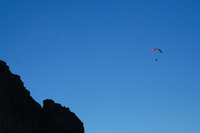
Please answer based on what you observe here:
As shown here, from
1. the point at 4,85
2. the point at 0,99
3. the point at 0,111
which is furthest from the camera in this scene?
the point at 4,85

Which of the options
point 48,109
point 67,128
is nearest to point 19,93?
point 48,109

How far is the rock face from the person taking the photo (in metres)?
40.1

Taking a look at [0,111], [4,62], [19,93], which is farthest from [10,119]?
[4,62]

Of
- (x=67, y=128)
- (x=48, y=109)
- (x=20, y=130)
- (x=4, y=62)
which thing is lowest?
(x=20, y=130)

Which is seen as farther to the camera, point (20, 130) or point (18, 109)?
point (18, 109)

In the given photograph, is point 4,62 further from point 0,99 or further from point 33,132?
point 33,132

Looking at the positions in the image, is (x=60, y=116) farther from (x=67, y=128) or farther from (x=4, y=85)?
(x=4, y=85)

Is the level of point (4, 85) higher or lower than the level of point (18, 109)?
higher

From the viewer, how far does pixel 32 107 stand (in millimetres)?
47031

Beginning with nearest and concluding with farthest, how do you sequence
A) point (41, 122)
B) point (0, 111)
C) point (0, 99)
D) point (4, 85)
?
point (0, 111), point (0, 99), point (4, 85), point (41, 122)

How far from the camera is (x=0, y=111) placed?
Result: 3812 centimetres

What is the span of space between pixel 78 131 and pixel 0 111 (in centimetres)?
1782

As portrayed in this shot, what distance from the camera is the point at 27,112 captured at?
44.0 meters

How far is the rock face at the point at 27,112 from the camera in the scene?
40138 millimetres
